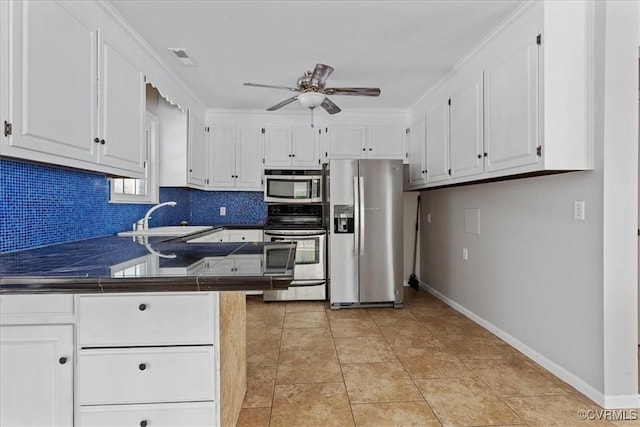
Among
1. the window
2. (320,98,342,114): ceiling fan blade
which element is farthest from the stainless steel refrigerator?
the window

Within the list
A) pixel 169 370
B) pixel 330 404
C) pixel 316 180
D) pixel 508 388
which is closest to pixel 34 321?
pixel 169 370

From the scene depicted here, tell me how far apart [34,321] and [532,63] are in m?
2.71

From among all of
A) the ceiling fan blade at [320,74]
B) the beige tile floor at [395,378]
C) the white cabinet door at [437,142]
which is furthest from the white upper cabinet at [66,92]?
the white cabinet door at [437,142]

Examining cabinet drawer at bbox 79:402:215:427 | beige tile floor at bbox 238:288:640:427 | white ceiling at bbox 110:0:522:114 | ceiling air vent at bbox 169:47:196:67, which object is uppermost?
white ceiling at bbox 110:0:522:114

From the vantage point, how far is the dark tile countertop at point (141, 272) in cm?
111

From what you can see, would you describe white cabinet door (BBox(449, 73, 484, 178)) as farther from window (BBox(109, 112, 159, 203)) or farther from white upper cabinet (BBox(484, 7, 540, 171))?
window (BBox(109, 112, 159, 203))

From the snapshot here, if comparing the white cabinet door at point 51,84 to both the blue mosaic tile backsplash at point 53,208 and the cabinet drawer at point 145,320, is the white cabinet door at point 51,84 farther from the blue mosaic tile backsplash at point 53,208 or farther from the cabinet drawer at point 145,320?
the cabinet drawer at point 145,320

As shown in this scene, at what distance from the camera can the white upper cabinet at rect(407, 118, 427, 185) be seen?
3.85 m

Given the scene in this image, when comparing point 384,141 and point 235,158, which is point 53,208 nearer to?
point 235,158

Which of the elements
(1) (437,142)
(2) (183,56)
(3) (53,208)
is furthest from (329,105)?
(3) (53,208)

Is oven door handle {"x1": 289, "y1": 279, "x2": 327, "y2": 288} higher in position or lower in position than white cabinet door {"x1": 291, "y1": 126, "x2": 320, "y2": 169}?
lower

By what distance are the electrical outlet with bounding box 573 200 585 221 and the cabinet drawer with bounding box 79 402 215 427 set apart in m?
2.20

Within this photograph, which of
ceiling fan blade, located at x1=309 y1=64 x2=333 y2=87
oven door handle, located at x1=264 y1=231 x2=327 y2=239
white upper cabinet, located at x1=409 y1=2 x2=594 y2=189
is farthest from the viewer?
oven door handle, located at x1=264 y1=231 x2=327 y2=239

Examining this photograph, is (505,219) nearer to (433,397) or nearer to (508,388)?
(508,388)
